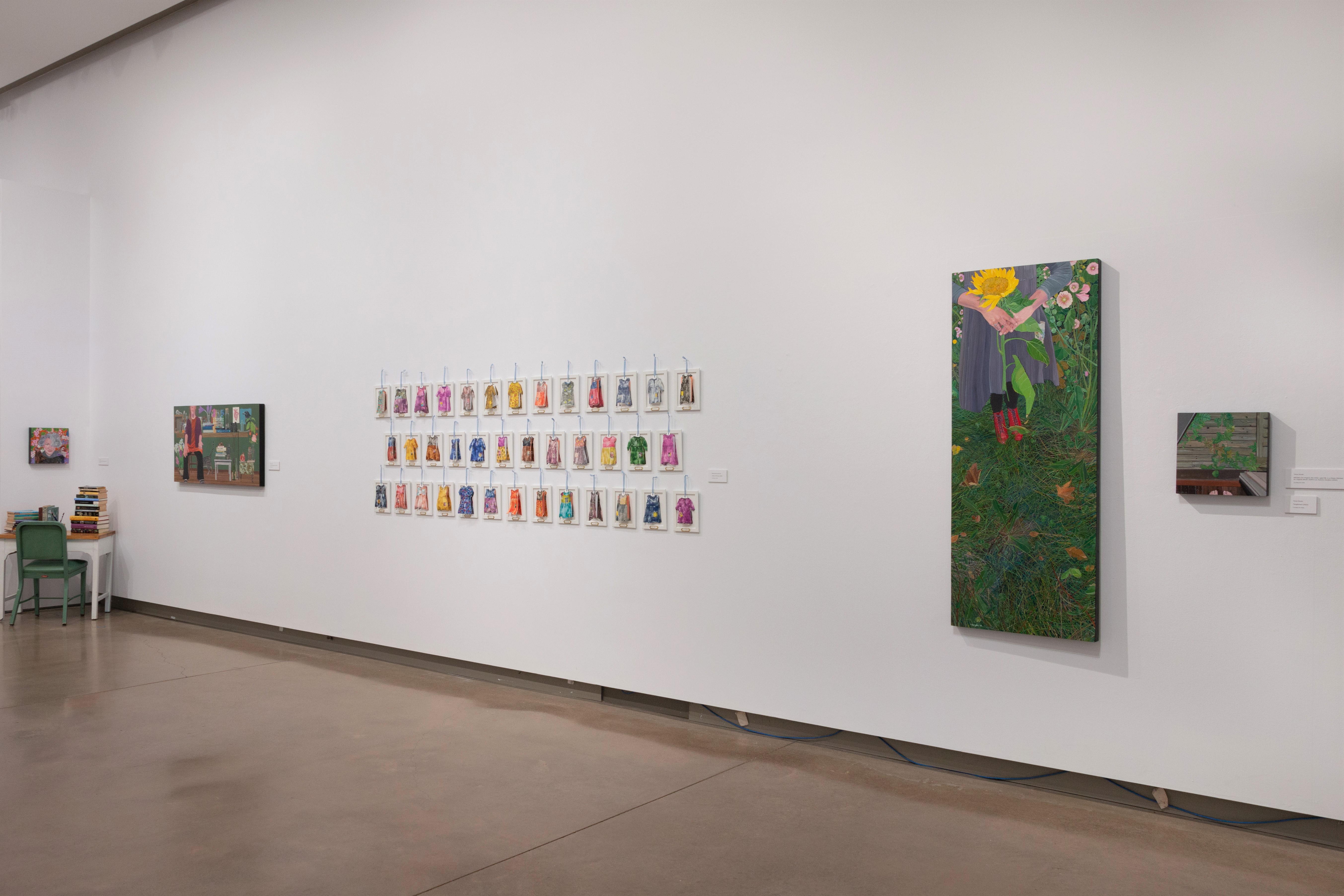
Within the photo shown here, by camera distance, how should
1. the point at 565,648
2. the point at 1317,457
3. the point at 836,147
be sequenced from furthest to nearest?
1. the point at 565,648
2. the point at 836,147
3. the point at 1317,457

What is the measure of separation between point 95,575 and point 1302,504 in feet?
30.6

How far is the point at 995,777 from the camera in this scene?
4.57m

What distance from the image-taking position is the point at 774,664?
17.1 ft

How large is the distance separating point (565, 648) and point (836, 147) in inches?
134

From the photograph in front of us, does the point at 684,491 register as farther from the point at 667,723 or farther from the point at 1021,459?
the point at 1021,459

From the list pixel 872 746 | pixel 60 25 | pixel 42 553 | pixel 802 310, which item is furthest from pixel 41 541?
pixel 872 746

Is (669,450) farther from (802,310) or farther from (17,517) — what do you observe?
(17,517)

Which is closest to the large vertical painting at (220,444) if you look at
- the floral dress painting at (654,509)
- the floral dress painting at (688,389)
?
the floral dress painting at (654,509)

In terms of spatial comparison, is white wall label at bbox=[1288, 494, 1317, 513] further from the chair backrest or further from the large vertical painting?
the chair backrest

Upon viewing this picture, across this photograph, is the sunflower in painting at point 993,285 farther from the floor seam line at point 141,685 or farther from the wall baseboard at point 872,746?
the floor seam line at point 141,685

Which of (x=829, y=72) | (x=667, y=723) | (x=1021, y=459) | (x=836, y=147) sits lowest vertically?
(x=667, y=723)

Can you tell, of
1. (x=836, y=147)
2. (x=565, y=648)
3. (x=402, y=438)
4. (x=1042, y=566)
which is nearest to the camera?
(x=1042, y=566)

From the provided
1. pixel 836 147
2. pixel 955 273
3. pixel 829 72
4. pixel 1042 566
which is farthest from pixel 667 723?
pixel 829 72

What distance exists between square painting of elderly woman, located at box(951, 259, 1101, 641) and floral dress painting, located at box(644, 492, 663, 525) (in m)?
1.75
